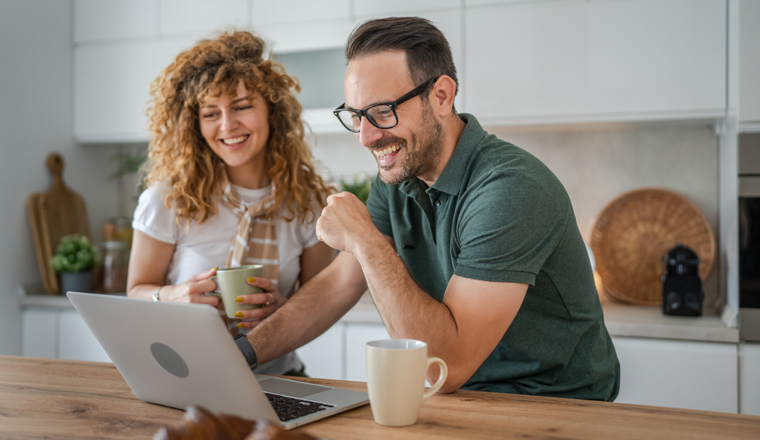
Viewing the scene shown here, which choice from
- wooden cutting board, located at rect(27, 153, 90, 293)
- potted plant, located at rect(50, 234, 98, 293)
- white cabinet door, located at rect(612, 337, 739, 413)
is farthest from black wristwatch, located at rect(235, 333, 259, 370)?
wooden cutting board, located at rect(27, 153, 90, 293)

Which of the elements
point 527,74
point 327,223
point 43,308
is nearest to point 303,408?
point 327,223

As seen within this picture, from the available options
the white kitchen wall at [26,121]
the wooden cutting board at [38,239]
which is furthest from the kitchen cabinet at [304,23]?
the wooden cutting board at [38,239]

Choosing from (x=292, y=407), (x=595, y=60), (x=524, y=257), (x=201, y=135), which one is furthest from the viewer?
(x=595, y=60)

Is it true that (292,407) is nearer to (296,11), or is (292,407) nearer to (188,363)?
(188,363)

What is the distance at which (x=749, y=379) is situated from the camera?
195cm

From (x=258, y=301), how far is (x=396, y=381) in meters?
0.50

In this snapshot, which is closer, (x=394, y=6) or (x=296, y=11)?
(x=394, y=6)

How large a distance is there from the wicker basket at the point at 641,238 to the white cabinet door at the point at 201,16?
5.87 ft

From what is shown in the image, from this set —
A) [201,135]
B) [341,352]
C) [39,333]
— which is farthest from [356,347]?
[39,333]

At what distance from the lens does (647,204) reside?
249 centimetres

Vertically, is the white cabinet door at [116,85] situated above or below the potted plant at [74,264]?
above

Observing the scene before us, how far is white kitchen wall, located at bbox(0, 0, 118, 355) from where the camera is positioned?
8.81ft

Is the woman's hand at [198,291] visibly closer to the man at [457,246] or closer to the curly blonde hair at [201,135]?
the man at [457,246]

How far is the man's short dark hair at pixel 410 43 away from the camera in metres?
1.20
